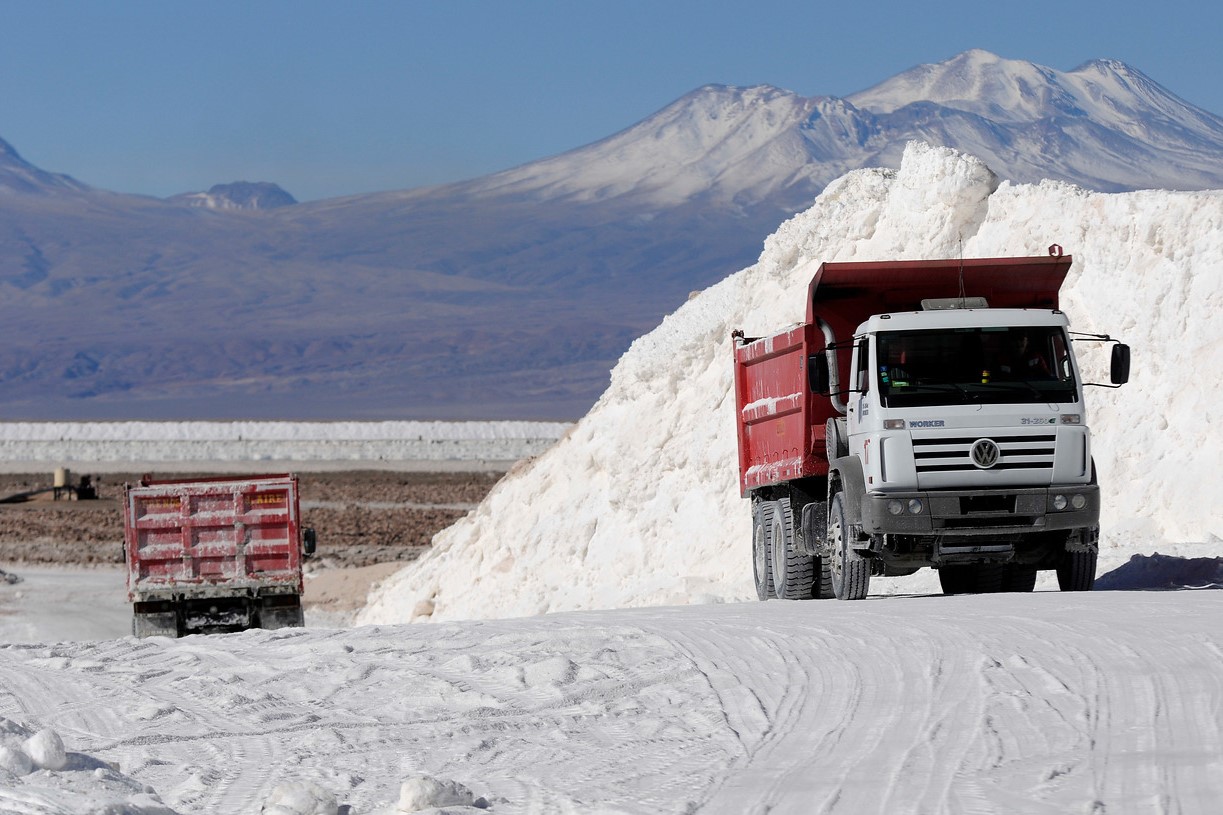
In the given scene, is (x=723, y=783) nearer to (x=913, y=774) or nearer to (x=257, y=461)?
(x=913, y=774)

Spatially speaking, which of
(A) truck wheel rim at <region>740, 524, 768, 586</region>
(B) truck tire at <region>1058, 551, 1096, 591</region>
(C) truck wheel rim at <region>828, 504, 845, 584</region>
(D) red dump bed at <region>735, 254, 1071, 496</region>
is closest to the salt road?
(B) truck tire at <region>1058, 551, 1096, 591</region>

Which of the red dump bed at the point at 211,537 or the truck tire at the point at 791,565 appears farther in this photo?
the red dump bed at the point at 211,537

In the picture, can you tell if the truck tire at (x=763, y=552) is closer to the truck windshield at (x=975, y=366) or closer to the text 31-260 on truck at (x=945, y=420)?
the text 31-260 on truck at (x=945, y=420)

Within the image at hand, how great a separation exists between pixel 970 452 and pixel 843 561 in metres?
1.86

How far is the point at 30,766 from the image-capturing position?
893cm

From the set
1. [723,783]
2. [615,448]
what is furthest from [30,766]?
[615,448]

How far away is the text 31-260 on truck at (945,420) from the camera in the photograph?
14891 millimetres

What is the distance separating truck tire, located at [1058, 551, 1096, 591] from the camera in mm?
16016

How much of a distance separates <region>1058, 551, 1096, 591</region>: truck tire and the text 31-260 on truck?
18 millimetres

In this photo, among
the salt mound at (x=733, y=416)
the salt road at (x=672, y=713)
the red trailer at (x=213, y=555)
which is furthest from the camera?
the salt mound at (x=733, y=416)

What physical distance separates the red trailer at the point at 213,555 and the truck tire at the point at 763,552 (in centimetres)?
517

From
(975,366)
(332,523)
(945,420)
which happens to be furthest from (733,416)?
(332,523)

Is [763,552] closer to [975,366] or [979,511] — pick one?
[979,511]

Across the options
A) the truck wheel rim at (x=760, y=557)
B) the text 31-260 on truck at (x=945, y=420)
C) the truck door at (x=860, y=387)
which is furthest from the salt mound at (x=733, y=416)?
the truck door at (x=860, y=387)
